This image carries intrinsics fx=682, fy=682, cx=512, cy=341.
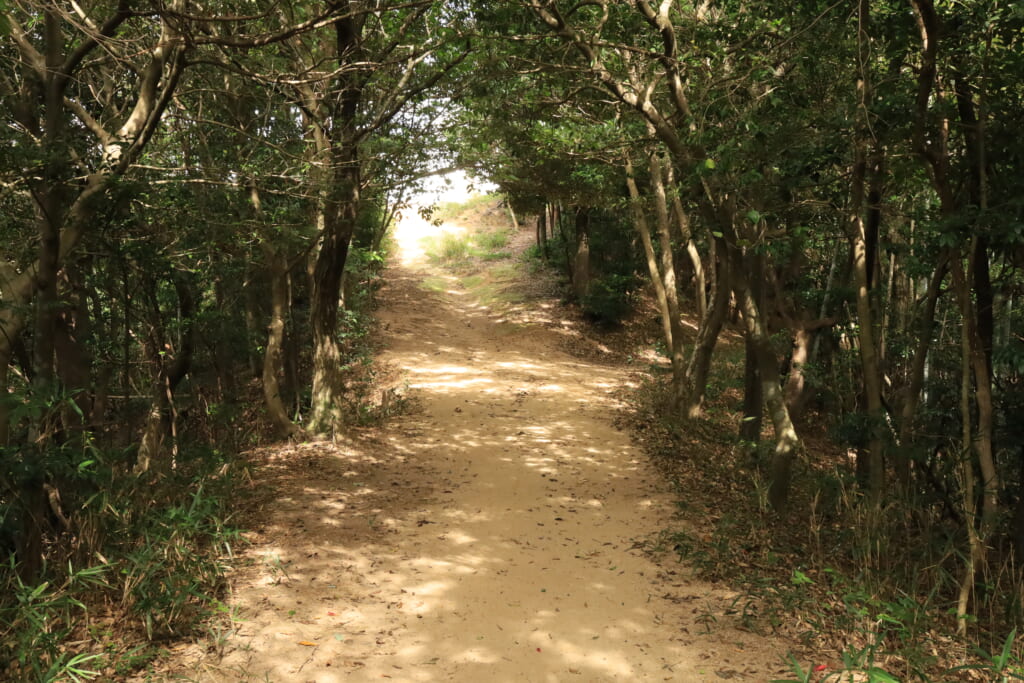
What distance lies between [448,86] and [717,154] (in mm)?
5830

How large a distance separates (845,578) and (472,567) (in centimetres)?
304

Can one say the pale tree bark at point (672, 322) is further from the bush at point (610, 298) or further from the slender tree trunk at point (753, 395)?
the bush at point (610, 298)

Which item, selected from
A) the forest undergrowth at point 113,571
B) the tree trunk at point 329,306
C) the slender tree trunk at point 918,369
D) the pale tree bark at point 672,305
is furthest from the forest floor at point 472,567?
the slender tree trunk at point 918,369

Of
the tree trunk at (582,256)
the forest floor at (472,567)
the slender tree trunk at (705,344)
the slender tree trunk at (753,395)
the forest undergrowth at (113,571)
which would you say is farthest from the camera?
the tree trunk at (582,256)

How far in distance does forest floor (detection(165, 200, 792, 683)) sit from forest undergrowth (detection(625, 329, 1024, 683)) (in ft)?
0.84

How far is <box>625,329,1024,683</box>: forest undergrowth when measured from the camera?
14.1 feet

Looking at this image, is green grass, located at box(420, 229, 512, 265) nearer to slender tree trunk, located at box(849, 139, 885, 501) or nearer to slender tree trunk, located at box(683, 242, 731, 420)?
slender tree trunk, located at box(683, 242, 731, 420)

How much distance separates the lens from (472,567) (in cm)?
604

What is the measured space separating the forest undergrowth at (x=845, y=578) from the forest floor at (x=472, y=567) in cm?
26

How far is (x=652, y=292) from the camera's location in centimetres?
2302

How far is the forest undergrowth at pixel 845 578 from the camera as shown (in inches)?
169

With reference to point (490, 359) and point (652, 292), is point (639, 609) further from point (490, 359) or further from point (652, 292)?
point (652, 292)

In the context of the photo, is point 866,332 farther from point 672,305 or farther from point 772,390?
point 672,305

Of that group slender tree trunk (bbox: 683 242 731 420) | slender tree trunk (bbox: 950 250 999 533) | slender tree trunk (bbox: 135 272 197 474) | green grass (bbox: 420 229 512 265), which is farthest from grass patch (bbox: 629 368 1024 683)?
green grass (bbox: 420 229 512 265)
